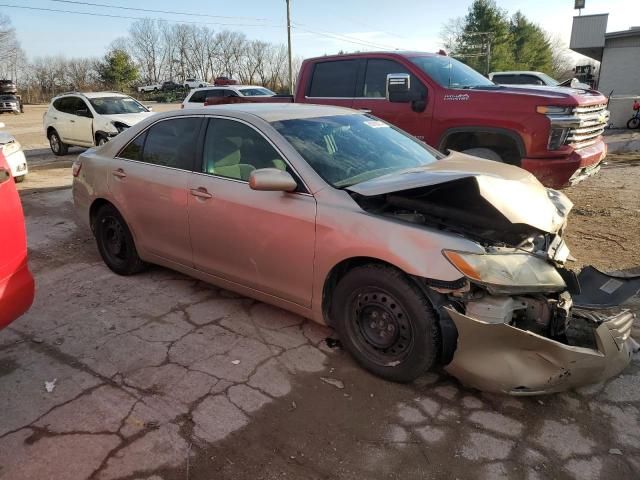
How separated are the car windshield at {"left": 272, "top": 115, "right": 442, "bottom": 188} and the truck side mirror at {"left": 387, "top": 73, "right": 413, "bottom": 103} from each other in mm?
1666

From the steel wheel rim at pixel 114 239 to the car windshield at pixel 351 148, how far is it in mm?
2056

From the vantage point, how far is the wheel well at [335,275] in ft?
9.76

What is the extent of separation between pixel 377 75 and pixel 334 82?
2.27 feet

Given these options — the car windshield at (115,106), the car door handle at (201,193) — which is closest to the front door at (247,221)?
the car door handle at (201,193)

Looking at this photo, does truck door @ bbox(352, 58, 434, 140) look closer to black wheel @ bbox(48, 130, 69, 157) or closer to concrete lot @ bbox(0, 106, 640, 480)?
concrete lot @ bbox(0, 106, 640, 480)

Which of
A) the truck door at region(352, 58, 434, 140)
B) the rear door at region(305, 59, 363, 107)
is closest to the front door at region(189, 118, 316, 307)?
the truck door at region(352, 58, 434, 140)

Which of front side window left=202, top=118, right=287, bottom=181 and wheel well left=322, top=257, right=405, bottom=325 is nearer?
wheel well left=322, top=257, right=405, bottom=325

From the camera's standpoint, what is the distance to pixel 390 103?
246 inches

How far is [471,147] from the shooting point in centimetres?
590

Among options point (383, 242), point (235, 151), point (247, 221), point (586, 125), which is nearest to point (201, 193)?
point (235, 151)

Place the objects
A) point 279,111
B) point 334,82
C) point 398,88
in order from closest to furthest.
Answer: point 279,111 → point 398,88 → point 334,82

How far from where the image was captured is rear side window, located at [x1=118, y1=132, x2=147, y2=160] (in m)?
4.32

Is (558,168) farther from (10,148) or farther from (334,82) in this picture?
(10,148)

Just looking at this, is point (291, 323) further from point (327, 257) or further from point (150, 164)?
point (150, 164)
